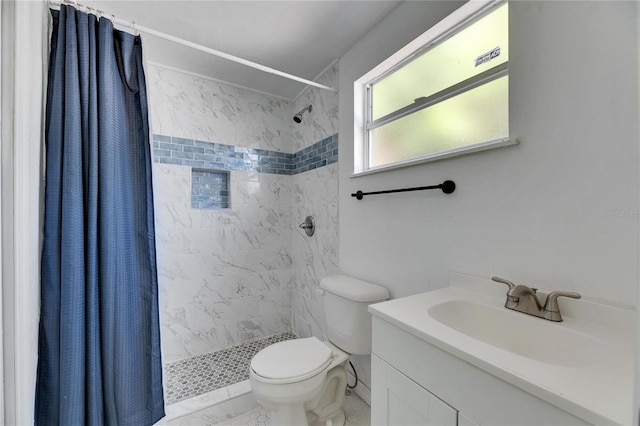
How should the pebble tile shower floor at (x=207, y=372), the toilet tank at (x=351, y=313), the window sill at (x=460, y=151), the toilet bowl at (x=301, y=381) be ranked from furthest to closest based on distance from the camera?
the pebble tile shower floor at (x=207, y=372) → the toilet tank at (x=351, y=313) → the toilet bowl at (x=301, y=381) → the window sill at (x=460, y=151)

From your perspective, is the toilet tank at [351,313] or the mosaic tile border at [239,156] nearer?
the toilet tank at [351,313]

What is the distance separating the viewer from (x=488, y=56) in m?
1.12

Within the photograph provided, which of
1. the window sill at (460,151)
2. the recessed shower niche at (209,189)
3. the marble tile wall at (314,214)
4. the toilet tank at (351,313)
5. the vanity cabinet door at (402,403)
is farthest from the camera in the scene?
the recessed shower niche at (209,189)

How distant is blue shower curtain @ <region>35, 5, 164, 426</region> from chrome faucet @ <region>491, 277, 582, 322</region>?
1.54m

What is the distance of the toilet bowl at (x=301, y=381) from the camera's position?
1.22 m

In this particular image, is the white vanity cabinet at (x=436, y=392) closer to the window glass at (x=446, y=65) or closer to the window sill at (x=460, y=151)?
the window sill at (x=460, y=151)

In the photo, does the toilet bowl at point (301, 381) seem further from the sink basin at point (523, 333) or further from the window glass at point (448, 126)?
the window glass at point (448, 126)

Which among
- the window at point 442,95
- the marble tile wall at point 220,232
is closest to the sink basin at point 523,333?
the window at point 442,95

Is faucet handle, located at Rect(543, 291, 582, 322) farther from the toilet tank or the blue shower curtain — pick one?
the blue shower curtain

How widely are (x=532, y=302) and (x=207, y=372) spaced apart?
6.79ft

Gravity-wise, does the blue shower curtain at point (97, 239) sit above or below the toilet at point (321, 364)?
above

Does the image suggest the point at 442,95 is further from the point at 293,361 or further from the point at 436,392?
the point at 293,361

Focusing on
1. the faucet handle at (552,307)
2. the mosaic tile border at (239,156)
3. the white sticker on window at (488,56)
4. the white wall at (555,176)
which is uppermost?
the white sticker on window at (488,56)

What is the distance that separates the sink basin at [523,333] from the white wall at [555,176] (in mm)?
154
